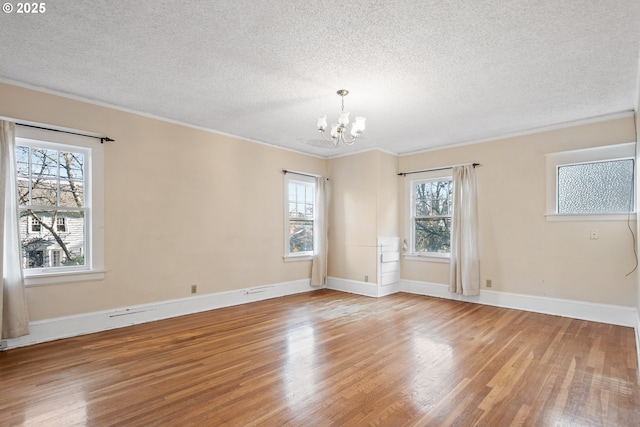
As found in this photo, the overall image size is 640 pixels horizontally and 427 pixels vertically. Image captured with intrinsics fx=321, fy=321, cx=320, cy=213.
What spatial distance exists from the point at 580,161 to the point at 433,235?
2.40 meters

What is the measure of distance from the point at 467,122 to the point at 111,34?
4.16 m

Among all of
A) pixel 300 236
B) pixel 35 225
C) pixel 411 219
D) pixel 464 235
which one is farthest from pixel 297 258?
pixel 35 225

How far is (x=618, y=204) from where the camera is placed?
4.14 m

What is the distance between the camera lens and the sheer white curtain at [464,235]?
16.9 feet

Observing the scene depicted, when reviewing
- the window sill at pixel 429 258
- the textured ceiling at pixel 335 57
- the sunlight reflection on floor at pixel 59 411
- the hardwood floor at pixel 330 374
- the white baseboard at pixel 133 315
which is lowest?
the hardwood floor at pixel 330 374

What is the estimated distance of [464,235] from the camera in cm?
525

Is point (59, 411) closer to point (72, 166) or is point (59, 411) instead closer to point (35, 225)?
point (35, 225)

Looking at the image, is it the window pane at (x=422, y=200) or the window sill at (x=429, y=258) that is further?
the window pane at (x=422, y=200)

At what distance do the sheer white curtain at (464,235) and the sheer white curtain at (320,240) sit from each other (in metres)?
2.29

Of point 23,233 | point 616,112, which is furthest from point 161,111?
point 616,112

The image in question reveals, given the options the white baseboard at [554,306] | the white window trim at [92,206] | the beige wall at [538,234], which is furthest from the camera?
the beige wall at [538,234]

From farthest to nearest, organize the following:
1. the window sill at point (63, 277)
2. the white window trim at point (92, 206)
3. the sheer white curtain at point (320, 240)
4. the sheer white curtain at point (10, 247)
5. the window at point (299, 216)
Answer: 1. the sheer white curtain at point (320, 240)
2. the window at point (299, 216)
3. the white window trim at point (92, 206)
4. the window sill at point (63, 277)
5. the sheer white curtain at point (10, 247)

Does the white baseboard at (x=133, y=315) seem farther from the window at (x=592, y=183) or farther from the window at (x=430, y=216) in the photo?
the window at (x=592, y=183)

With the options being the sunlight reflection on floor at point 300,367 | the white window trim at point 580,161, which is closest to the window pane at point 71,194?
the sunlight reflection on floor at point 300,367
